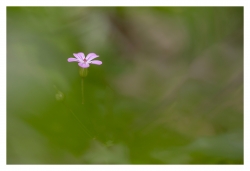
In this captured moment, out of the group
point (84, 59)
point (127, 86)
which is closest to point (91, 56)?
point (84, 59)

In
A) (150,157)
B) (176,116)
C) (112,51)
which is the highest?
(112,51)

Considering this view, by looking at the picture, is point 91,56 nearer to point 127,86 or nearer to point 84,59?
point 84,59

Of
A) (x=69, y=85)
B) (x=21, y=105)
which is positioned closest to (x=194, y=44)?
(x=69, y=85)

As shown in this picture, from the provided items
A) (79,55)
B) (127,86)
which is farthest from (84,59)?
(127,86)

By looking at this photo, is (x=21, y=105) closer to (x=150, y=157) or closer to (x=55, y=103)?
(x=55, y=103)

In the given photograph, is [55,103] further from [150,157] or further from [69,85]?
[150,157]

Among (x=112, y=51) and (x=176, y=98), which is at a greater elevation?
(x=112, y=51)

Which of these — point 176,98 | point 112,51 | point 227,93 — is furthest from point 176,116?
point 112,51

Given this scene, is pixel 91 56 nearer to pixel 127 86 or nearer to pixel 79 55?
pixel 79 55
